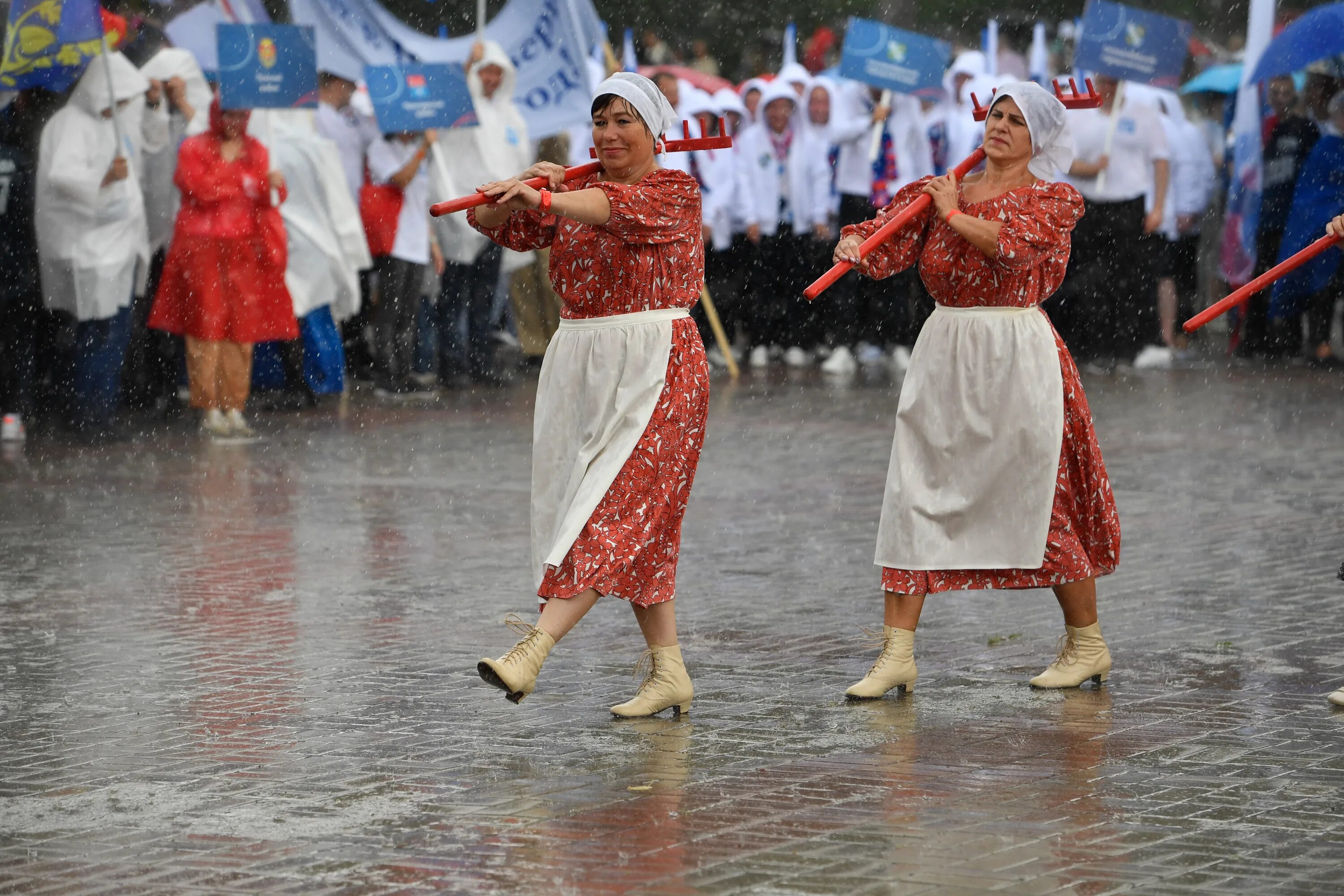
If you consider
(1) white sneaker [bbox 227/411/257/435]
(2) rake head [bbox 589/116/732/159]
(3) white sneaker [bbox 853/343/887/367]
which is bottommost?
(3) white sneaker [bbox 853/343/887/367]

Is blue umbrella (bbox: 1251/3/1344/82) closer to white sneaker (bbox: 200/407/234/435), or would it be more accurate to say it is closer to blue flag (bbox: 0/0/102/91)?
white sneaker (bbox: 200/407/234/435)

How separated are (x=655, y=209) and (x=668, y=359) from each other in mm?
441

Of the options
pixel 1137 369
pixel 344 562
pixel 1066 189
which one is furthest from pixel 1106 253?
pixel 1066 189

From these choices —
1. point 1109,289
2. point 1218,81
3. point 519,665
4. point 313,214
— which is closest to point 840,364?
point 1109,289

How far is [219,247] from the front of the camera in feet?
45.9

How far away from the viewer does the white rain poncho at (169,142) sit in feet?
49.1

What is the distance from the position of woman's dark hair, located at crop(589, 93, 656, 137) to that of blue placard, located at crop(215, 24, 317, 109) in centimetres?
802

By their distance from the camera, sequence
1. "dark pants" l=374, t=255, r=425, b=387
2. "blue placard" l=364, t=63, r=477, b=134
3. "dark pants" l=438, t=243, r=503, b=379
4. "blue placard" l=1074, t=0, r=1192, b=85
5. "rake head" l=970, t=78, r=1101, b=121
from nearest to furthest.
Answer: "rake head" l=970, t=78, r=1101, b=121 < "blue placard" l=364, t=63, r=477, b=134 < "dark pants" l=374, t=255, r=425, b=387 < "dark pants" l=438, t=243, r=503, b=379 < "blue placard" l=1074, t=0, r=1192, b=85

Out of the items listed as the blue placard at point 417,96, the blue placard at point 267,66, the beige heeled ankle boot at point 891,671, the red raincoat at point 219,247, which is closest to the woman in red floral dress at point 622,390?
the beige heeled ankle boot at point 891,671

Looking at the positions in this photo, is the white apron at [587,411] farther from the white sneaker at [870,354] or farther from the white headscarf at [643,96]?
the white sneaker at [870,354]

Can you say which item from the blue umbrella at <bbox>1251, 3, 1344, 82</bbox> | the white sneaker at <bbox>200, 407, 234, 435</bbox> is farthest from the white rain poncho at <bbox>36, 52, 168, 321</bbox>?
the blue umbrella at <bbox>1251, 3, 1344, 82</bbox>

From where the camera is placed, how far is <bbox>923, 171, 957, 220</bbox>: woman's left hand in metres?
6.61

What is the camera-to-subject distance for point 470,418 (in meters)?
15.6

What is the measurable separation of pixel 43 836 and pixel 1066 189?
3467mm
